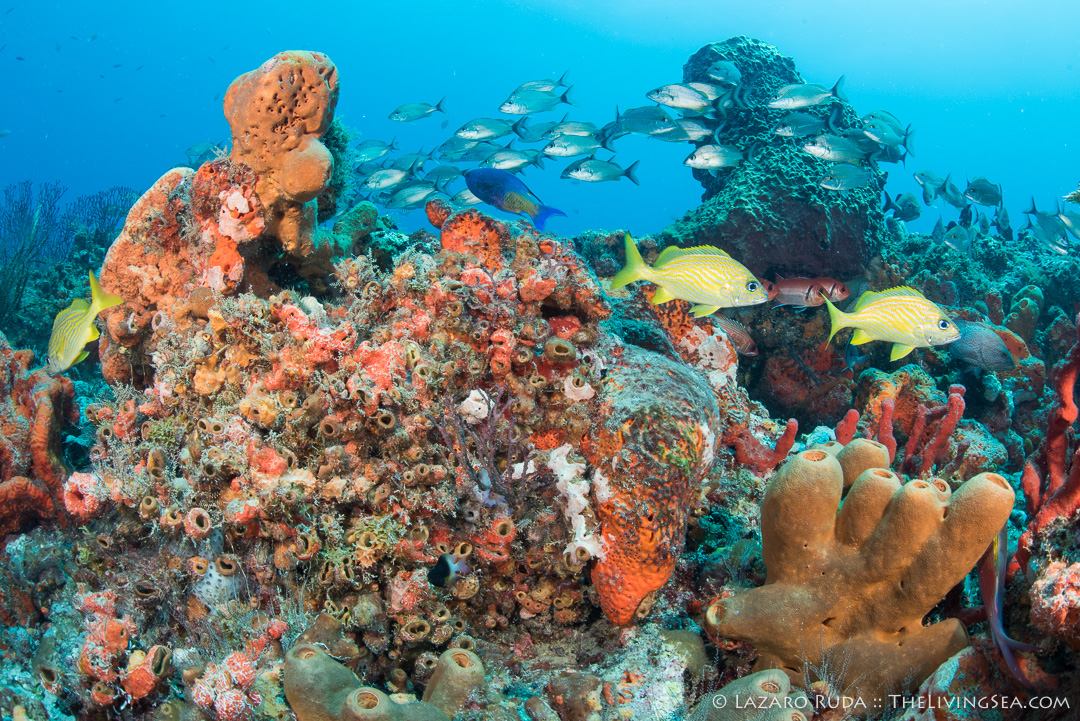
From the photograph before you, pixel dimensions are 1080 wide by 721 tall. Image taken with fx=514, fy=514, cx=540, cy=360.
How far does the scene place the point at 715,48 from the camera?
37.7ft

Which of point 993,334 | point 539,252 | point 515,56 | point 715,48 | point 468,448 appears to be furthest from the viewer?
point 515,56

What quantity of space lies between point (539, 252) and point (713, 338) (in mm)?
2048

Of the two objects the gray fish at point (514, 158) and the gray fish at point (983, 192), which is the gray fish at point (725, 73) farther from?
the gray fish at point (983, 192)

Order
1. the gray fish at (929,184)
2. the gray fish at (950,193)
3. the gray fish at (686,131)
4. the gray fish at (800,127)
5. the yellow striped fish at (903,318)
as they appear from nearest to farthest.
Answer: the yellow striped fish at (903,318), the gray fish at (800,127), the gray fish at (686,131), the gray fish at (950,193), the gray fish at (929,184)

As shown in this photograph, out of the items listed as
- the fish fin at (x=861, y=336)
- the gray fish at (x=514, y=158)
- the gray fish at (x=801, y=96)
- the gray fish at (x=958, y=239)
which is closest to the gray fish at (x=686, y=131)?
the gray fish at (x=801, y=96)

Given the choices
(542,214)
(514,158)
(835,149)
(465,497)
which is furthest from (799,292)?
(514,158)

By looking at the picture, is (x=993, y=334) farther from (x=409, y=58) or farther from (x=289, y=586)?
(x=409, y=58)

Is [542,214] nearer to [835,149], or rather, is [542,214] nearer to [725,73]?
[835,149]

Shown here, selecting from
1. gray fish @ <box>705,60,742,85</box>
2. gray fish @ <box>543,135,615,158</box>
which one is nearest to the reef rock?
gray fish @ <box>705,60,742,85</box>

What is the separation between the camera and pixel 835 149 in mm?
7887

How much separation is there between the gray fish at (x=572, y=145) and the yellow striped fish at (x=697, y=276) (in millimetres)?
6548

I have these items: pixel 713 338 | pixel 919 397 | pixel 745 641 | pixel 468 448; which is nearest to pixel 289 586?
pixel 468 448

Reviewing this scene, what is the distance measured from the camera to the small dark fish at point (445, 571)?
2.48 m

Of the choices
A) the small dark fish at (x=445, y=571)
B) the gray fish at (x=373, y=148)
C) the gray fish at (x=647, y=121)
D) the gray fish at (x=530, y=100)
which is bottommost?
the small dark fish at (x=445, y=571)
